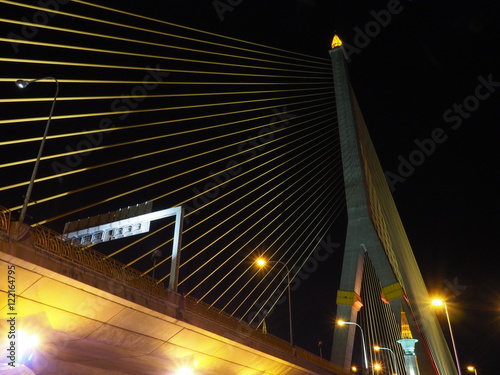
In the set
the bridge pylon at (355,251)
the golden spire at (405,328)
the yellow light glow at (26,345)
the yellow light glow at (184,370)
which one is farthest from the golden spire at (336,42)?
the yellow light glow at (26,345)

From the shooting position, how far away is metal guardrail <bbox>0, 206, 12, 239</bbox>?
1050 cm

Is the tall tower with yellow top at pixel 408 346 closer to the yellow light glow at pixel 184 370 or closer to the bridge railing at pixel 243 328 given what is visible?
the bridge railing at pixel 243 328

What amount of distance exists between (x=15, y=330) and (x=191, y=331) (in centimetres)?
544

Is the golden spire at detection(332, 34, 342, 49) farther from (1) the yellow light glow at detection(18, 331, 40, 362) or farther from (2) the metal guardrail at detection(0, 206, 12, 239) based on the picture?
(1) the yellow light glow at detection(18, 331, 40, 362)

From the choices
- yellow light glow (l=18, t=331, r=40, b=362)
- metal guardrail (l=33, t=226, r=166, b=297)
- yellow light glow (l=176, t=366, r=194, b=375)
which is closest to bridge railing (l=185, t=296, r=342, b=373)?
metal guardrail (l=33, t=226, r=166, b=297)

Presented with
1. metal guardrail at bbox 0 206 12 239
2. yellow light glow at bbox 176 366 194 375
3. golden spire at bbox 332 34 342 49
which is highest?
golden spire at bbox 332 34 342 49

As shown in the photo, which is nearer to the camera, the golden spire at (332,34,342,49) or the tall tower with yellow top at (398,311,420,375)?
the tall tower with yellow top at (398,311,420,375)

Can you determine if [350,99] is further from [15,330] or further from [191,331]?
[15,330]

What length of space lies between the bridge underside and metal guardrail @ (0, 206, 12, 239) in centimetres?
25

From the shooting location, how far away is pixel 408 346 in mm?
29734

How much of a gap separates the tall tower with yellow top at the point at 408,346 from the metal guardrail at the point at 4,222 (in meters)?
23.3

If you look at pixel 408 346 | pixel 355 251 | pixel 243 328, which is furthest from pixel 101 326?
pixel 408 346

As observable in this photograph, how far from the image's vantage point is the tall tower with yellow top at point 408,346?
94.8 feet

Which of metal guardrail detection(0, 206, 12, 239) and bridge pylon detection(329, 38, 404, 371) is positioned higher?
bridge pylon detection(329, 38, 404, 371)
